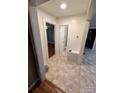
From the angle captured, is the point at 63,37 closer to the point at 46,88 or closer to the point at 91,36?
the point at 91,36

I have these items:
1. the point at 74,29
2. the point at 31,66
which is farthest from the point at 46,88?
the point at 74,29

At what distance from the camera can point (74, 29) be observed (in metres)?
3.65

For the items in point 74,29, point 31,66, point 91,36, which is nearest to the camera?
point 31,66

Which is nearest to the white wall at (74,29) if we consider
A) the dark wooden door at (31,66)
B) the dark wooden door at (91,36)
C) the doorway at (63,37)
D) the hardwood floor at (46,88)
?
the doorway at (63,37)

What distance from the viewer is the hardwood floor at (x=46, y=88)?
73.1 inches

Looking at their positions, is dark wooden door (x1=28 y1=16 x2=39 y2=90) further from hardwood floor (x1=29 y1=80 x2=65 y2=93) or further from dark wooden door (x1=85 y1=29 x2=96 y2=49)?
dark wooden door (x1=85 y1=29 x2=96 y2=49)

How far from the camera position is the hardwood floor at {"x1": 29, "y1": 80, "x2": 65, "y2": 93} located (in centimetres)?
186

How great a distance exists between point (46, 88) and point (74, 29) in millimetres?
2644

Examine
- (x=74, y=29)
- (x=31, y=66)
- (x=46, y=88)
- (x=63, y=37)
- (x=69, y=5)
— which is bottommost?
(x=46, y=88)

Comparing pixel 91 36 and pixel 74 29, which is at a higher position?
pixel 74 29

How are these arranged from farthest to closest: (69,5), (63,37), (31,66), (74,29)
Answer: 1. (63,37)
2. (74,29)
3. (69,5)
4. (31,66)

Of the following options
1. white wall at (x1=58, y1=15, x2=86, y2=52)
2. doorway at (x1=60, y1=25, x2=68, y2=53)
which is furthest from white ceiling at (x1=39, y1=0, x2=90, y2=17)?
doorway at (x1=60, y1=25, x2=68, y2=53)
